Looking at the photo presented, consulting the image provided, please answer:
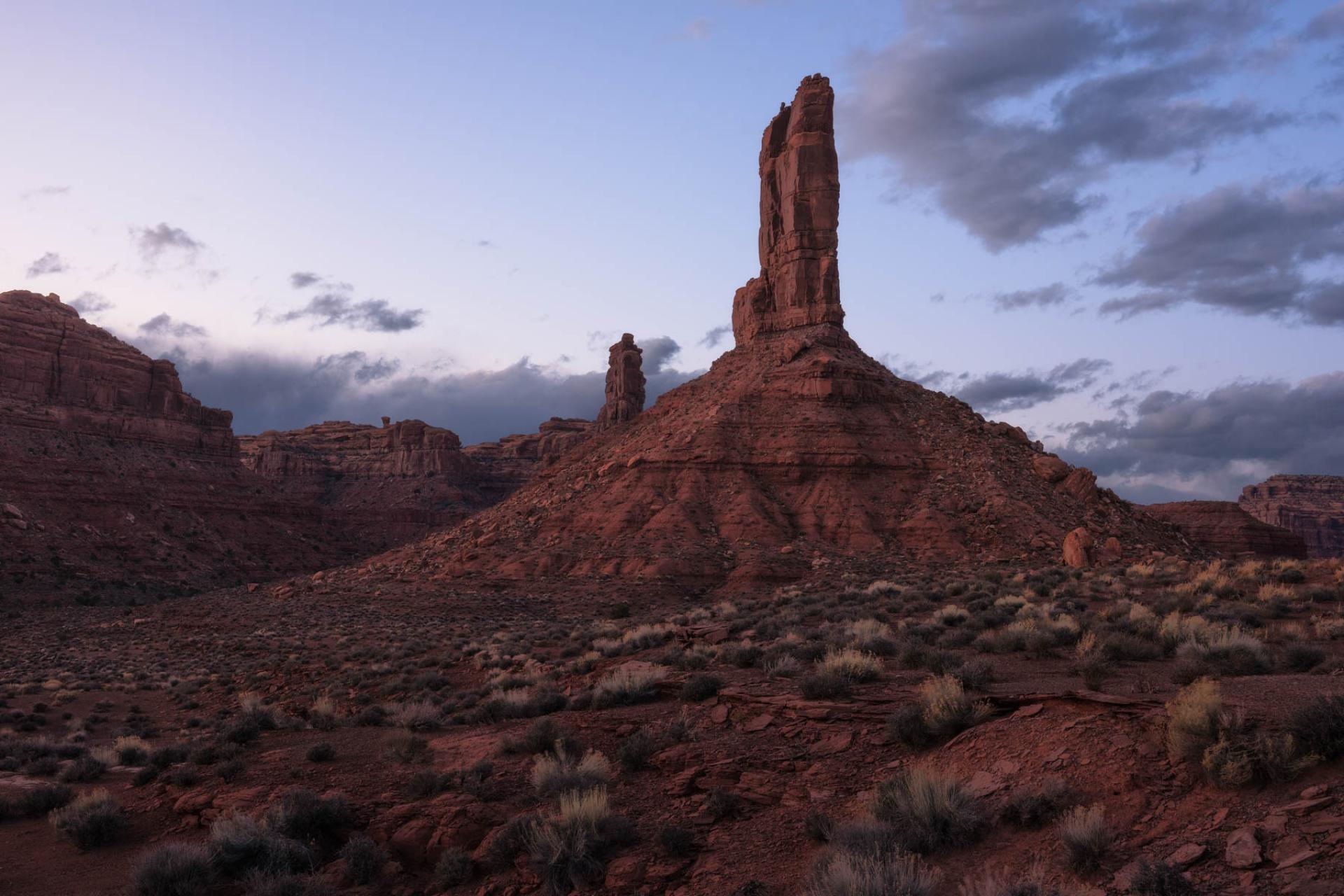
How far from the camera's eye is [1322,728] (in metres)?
6.62

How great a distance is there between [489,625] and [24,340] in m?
74.2

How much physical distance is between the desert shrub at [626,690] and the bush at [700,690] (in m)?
0.84

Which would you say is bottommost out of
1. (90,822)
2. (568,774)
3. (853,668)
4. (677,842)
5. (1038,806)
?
(90,822)

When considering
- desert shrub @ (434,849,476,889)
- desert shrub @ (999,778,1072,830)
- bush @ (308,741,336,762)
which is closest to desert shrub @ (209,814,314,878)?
desert shrub @ (434,849,476,889)

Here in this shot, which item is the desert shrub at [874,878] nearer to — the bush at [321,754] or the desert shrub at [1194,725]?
the desert shrub at [1194,725]

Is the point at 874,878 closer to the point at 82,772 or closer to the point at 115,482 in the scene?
the point at 82,772

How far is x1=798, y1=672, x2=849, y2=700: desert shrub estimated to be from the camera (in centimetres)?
1116

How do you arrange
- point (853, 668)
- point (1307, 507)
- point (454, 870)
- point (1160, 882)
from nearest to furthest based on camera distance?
point (1160, 882) < point (454, 870) < point (853, 668) < point (1307, 507)

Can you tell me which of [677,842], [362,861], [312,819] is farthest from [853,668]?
[312,819]

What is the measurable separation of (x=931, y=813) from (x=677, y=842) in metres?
2.54

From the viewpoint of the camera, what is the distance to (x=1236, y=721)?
23.2ft

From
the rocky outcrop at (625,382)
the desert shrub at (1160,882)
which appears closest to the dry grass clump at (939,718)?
the desert shrub at (1160,882)

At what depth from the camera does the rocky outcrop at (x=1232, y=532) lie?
68.6 metres

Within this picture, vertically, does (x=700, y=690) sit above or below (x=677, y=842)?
above
